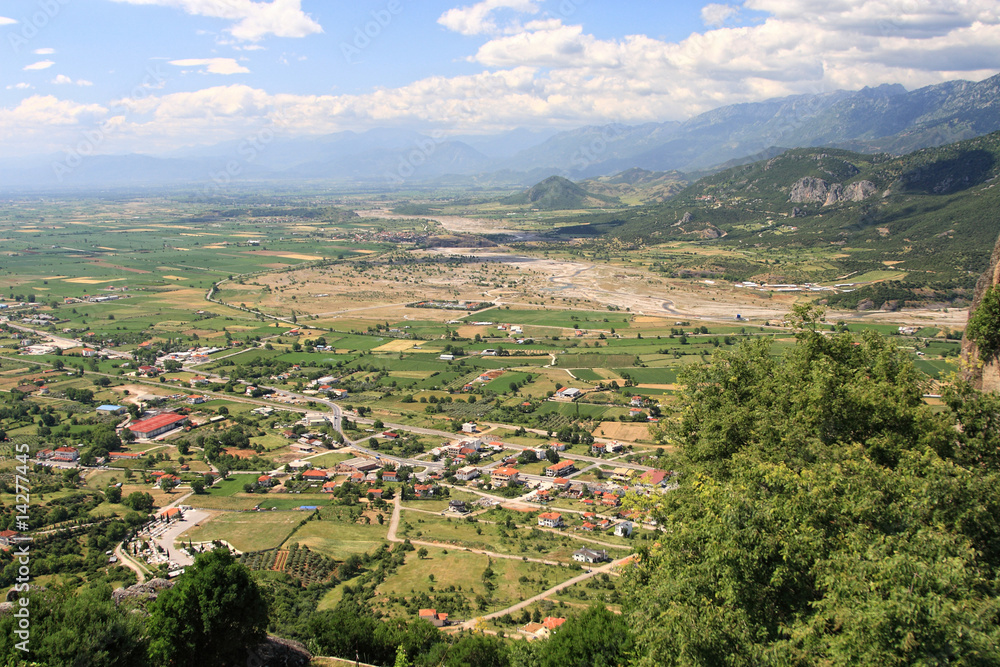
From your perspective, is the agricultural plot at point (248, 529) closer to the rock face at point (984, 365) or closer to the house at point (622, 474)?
the house at point (622, 474)

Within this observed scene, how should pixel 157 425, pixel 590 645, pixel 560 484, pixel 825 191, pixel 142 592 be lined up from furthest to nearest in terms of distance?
pixel 825 191, pixel 157 425, pixel 560 484, pixel 142 592, pixel 590 645

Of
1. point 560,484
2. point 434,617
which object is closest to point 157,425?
point 560,484

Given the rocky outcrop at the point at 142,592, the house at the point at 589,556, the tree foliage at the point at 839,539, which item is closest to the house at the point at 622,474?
the house at the point at 589,556

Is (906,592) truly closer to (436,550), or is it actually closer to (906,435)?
(906,435)

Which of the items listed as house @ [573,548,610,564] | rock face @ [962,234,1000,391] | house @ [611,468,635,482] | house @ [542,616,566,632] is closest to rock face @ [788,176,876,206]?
house @ [611,468,635,482]

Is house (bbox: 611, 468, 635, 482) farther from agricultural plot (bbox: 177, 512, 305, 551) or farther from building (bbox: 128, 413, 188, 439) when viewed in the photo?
building (bbox: 128, 413, 188, 439)

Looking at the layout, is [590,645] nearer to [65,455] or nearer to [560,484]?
[560,484]
